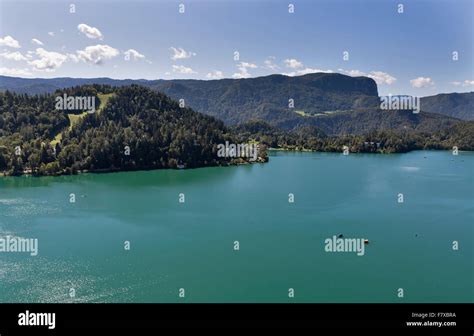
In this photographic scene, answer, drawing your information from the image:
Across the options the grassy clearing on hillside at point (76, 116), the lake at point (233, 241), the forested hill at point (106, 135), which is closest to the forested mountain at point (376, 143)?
the forested hill at point (106, 135)

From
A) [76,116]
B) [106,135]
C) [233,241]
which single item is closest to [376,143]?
[106,135]

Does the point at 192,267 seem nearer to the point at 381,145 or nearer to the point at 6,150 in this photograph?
the point at 6,150

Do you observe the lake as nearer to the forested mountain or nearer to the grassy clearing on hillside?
the grassy clearing on hillside

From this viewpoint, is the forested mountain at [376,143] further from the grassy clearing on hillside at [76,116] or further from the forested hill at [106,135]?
the grassy clearing on hillside at [76,116]

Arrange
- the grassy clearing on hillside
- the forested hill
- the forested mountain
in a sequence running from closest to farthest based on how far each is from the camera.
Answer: the forested hill < the grassy clearing on hillside < the forested mountain

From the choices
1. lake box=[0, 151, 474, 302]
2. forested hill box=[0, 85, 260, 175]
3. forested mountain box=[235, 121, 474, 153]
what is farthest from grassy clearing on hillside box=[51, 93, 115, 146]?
forested mountain box=[235, 121, 474, 153]

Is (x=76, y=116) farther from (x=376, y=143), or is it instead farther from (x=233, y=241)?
(x=376, y=143)
